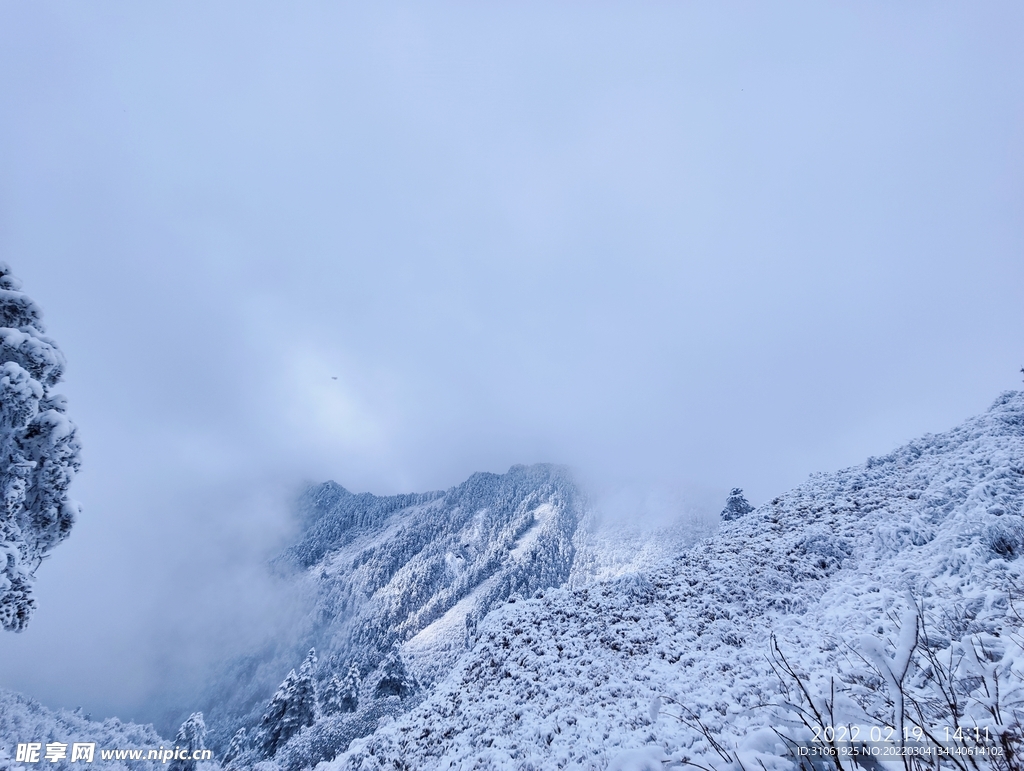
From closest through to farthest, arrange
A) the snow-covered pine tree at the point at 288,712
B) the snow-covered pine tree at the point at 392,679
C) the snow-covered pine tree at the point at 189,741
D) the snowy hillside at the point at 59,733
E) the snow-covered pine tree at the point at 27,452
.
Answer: the snow-covered pine tree at the point at 27,452
the snowy hillside at the point at 59,733
the snow-covered pine tree at the point at 189,741
the snow-covered pine tree at the point at 288,712
the snow-covered pine tree at the point at 392,679

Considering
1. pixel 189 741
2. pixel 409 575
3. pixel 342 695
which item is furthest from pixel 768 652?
pixel 409 575

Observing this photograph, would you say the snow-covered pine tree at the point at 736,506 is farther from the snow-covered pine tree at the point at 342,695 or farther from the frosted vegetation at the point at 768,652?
the snow-covered pine tree at the point at 342,695

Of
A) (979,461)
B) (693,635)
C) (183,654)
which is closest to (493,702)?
(693,635)

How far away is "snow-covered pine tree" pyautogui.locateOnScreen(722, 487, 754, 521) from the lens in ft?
97.0

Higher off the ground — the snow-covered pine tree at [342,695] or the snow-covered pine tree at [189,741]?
the snow-covered pine tree at [342,695]

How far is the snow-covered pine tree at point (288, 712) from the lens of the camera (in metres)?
27.9

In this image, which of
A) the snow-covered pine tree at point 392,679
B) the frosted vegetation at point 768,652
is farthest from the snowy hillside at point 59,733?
the snow-covered pine tree at point 392,679

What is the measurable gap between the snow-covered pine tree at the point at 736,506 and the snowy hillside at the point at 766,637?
464 inches

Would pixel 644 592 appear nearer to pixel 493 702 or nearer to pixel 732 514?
pixel 493 702

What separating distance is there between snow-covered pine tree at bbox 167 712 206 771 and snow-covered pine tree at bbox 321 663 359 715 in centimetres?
1157

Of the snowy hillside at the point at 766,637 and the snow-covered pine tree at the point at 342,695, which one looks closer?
the snowy hillside at the point at 766,637

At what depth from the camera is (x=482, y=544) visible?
118312 millimetres

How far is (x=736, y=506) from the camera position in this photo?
29.9m

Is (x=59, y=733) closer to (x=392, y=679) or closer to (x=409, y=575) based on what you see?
(x=392, y=679)
